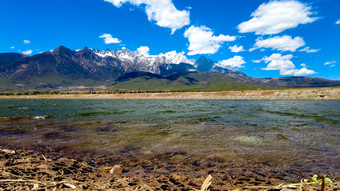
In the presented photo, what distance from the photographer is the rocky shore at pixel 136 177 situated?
18.9 feet

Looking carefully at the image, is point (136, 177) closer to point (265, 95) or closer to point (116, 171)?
point (116, 171)

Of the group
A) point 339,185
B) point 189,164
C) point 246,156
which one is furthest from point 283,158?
point 189,164

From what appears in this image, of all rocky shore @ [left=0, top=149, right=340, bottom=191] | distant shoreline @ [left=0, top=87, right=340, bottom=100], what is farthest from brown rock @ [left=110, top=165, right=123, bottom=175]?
distant shoreline @ [left=0, top=87, right=340, bottom=100]

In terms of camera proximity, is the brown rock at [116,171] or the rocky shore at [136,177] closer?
the rocky shore at [136,177]

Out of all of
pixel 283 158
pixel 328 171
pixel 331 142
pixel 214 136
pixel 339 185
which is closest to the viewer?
pixel 339 185

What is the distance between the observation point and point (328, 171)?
857 centimetres

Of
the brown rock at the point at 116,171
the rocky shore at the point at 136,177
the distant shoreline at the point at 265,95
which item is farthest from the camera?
the distant shoreline at the point at 265,95

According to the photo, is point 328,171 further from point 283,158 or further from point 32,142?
point 32,142

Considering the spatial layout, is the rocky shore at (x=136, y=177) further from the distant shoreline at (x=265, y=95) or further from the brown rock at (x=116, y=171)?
the distant shoreline at (x=265, y=95)

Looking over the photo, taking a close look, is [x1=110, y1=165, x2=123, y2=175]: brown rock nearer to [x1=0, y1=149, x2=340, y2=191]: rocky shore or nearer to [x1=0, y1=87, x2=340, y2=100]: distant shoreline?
[x1=0, y1=149, x2=340, y2=191]: rocky shore

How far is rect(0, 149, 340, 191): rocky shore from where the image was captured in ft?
18.9

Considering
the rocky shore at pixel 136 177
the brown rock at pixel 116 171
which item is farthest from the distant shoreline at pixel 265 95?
the brown rock at pixel 116 171

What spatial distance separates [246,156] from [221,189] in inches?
200

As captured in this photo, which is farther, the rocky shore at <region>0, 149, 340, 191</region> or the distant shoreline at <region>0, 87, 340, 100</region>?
the distant shoreline at <region>0, 87, 340, 100</region>
